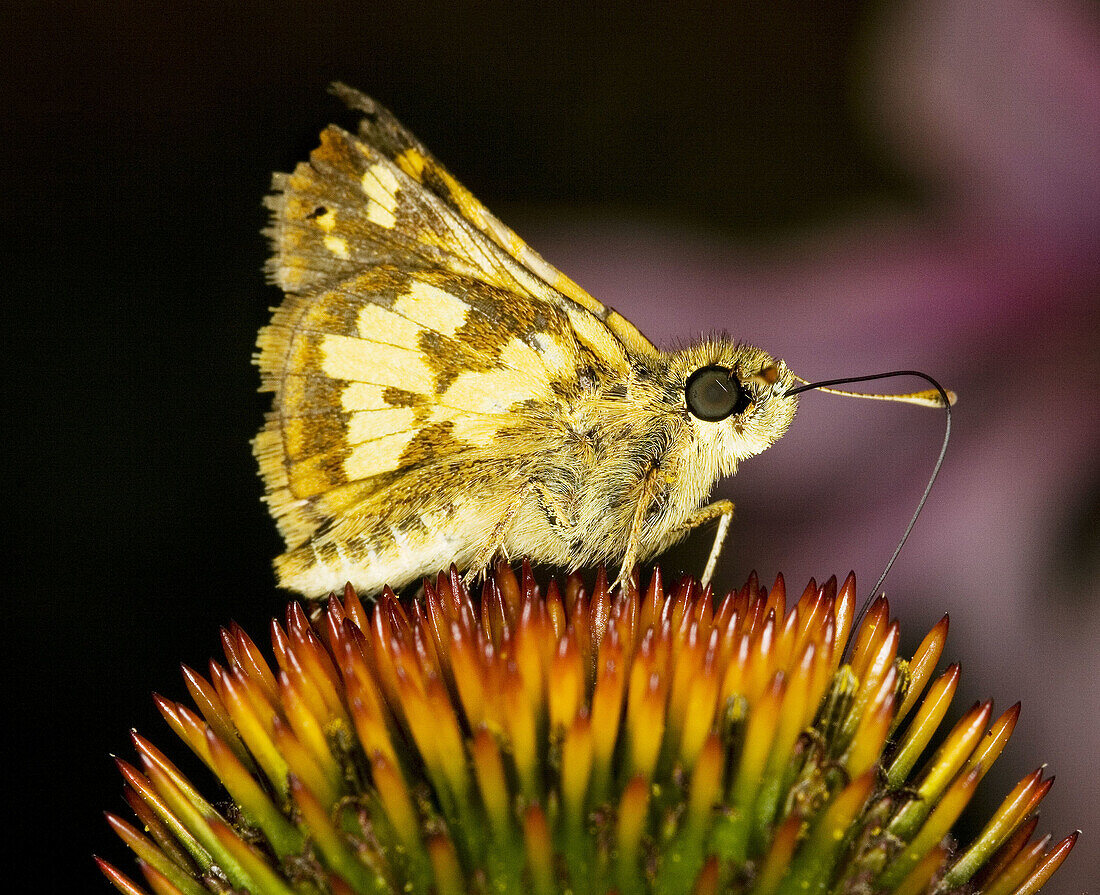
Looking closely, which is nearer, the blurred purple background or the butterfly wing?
the butterfly wing

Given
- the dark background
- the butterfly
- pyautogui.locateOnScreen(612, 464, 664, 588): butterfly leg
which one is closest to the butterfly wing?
the butterfly

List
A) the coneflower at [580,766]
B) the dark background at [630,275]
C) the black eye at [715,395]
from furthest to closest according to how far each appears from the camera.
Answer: the dark background at [630,275], the black eye at [715,395], the coneflower at [580,766]

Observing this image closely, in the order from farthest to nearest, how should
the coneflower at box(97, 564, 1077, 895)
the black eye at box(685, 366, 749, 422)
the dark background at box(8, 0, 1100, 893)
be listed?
the dark background at box(8, 0, 1100, 893)
the black eye at box(685, 366, 749, 422)
the coneflower at box(97, 564, 1077, 895)

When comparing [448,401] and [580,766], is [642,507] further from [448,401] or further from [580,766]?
[580,766]

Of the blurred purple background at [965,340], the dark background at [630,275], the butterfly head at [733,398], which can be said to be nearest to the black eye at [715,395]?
the butterfly head at [733,398]

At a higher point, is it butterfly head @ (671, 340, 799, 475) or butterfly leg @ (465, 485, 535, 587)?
butterfly head @ (671, 340, 799, 475)

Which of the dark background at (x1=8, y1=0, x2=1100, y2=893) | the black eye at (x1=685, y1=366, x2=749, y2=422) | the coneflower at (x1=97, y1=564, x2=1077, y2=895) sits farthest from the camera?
the dark background at (x1=8, y1=0, x2=1100, y2=893)

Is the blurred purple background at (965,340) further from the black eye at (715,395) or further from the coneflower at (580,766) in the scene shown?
the coneflower at (580,766)

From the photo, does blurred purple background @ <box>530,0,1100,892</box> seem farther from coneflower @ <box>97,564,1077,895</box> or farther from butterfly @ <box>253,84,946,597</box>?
coneflower @ <box>97,564,1077,895</box>
